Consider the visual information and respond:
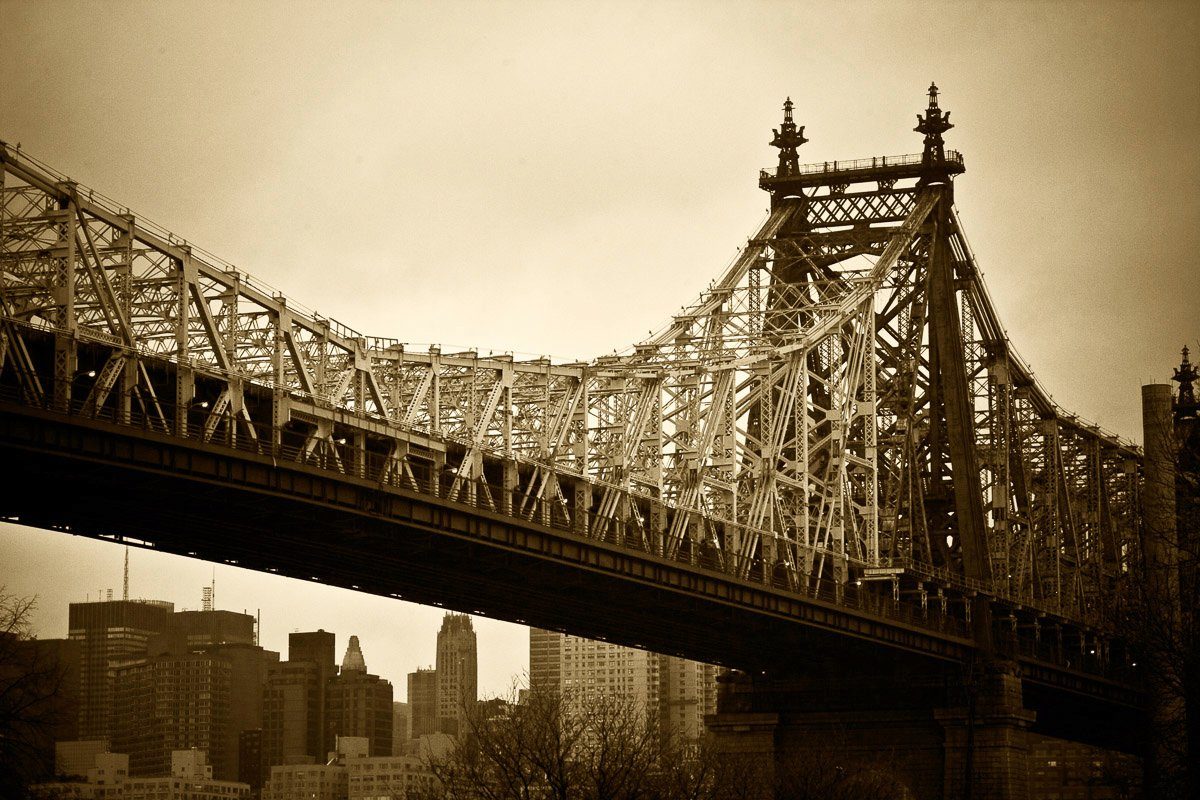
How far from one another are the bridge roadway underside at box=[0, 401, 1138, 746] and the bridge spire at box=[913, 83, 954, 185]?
31.0 meters

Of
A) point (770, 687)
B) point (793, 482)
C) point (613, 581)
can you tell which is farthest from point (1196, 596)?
point (770, 687)

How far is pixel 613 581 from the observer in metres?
102

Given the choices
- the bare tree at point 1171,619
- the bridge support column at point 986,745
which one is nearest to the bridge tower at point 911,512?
the bridge support column at point 986,745

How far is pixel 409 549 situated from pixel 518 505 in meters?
12.3

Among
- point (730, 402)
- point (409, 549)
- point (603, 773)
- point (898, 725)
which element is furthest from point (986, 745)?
point (603, 773)

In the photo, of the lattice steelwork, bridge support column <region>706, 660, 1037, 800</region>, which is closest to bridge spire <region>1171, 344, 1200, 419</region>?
the lattice steelwork

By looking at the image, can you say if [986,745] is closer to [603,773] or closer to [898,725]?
[898,725]

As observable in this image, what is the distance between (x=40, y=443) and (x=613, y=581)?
112ft

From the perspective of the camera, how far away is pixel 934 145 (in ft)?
468

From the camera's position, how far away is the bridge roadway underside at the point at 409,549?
77125mm

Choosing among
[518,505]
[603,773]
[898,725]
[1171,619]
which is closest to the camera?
[603,773]

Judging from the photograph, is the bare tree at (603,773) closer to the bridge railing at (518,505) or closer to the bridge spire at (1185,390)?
the bridge railing at (518,505)

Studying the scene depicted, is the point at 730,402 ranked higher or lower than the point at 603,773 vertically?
higher

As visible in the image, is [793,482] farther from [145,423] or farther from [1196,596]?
[145,423]
